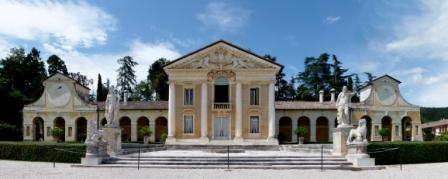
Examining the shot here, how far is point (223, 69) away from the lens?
34.9 metres

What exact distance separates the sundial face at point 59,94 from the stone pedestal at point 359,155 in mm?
31630

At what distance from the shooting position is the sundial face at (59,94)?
141 feet

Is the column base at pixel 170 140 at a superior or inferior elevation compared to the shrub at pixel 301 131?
inferior

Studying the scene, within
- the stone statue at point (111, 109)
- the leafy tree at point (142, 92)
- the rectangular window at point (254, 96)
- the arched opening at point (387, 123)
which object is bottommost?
the arched opening at point (387, 123)

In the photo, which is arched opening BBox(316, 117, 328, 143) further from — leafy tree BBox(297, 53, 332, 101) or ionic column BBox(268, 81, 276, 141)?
leafy tree BBox(297, 53, 332, 101)

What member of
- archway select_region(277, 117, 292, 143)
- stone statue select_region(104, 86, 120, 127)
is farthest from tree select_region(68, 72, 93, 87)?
stone statue select_region(104, 86, 120, 127)

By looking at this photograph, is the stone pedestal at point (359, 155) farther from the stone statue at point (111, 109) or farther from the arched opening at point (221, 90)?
the arched opening at point (221, 90)

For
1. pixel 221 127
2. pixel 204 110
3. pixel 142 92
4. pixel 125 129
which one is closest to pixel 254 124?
pixel 221 127

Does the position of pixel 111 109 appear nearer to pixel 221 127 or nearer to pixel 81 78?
pixel 221 127

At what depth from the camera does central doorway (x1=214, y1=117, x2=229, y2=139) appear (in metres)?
34.9

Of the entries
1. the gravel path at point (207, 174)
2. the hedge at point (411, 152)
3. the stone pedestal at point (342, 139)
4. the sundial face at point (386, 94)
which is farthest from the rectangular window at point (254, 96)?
the gravel path at point (207, 174)

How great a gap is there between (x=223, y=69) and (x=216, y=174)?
1999 centimetres

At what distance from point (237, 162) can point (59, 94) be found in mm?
29881

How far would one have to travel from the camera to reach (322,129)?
44312 millimetres
